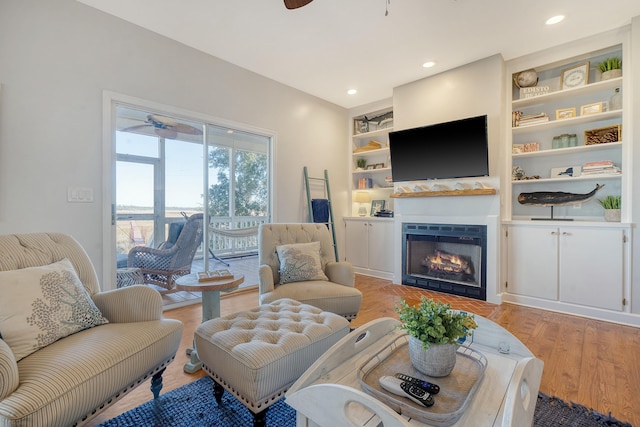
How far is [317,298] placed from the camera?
2.12 m

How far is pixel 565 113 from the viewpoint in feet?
10.2

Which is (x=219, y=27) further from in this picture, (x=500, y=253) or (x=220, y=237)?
(x=500, y=253)

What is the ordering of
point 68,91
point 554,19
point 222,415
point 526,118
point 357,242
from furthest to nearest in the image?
point 357,242 → point 526,118 → point 554,19 → point 68,91 → point 222,415

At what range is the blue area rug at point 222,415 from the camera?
1.38 meters

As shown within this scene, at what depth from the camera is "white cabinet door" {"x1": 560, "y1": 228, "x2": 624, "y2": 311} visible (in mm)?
2662

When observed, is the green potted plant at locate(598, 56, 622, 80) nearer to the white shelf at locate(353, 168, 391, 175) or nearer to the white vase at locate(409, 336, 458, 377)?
the white shelf at locate(353, 168, 391, 175)

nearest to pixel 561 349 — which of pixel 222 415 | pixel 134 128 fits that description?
pixel 222 415

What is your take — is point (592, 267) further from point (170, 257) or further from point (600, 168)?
point (170, 257)

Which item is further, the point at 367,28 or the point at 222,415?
the point at 367,28

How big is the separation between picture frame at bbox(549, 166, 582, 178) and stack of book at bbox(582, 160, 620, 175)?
0.08m

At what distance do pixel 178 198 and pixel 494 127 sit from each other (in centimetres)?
355

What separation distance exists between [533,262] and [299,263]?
8.31 feet

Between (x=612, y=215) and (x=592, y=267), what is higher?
(x=612, y=215)

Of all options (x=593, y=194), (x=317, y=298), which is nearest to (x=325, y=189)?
(x=317, y=298)
